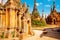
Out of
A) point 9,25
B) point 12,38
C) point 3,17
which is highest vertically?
point 3,17

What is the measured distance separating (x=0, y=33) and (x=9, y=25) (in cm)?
159

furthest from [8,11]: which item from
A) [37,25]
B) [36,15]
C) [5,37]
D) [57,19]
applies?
[57,19]

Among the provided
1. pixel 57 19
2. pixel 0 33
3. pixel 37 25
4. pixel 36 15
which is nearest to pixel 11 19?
pixel 0 33

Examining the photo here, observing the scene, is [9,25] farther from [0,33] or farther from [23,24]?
[23,24]

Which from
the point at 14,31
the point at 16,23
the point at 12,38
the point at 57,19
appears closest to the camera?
the point at 12,38

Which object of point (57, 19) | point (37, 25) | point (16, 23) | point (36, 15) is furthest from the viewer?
point (57, 19)

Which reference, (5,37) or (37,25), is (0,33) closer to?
(5,37)

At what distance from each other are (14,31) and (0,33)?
71.9 inches

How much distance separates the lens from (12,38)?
15.7 m

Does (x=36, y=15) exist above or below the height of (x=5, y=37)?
above

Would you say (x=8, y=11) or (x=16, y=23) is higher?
(x=8, y=11)

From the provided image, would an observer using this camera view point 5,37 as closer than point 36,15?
Yes

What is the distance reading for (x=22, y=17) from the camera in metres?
19.4

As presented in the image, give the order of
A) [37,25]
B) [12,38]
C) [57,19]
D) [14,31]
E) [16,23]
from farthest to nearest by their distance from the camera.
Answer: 1. [57,19]
2. [37,25]
3. [16,23]
4. [14,31]
5. [12,38]
